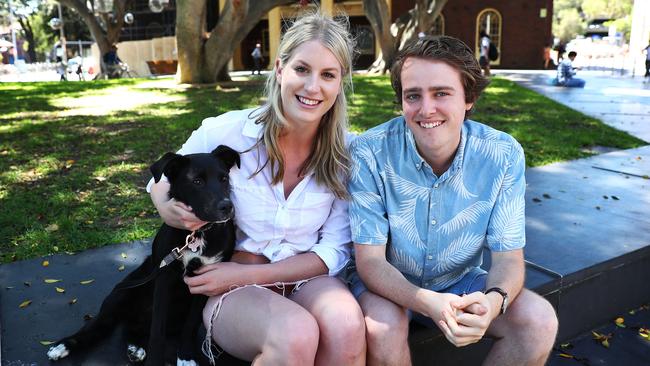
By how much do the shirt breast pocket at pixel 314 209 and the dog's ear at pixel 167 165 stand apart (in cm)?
63

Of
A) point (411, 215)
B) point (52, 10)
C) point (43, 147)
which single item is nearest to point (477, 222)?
point (411, 215)

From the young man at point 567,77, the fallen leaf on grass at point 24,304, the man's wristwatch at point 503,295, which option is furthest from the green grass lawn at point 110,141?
the young man at point 567,77

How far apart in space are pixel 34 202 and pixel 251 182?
3488 millimetres

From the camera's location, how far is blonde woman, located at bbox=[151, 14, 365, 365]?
2.56m

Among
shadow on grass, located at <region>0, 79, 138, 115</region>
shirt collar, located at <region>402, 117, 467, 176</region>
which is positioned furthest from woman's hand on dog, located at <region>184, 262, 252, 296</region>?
shadow on grass, located at <region>0, 79, 138, 115</region>

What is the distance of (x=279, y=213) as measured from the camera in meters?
2.80

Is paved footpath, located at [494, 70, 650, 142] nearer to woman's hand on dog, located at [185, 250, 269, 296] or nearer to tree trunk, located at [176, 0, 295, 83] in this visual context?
woman's hand on dog, located at [185, 250, 269, 296]

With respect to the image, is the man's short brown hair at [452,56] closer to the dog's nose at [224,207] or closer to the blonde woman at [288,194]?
the blonde woman at [288,194]

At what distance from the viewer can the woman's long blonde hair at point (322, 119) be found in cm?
274

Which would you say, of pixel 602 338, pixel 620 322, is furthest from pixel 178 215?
pixel 620 322

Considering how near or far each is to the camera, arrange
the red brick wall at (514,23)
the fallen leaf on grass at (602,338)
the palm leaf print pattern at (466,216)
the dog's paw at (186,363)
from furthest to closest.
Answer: the red brick wall at (514,23) → the fallen leaf on grass at (602,338) → the palm leaf print pattern at (466,216) → the dog's paw at (186,363)

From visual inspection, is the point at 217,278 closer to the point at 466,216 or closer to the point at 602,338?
the point at 466,216

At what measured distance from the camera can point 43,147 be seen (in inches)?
300

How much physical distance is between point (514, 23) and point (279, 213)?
3431 cm
